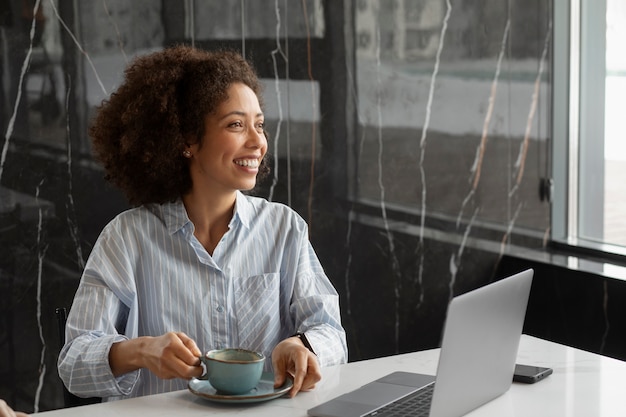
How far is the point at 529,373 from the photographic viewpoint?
1.88 meters

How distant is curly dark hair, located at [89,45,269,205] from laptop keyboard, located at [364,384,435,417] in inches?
31.3

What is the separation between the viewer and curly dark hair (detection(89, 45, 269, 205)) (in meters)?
2.20

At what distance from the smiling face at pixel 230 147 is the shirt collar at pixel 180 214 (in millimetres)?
51

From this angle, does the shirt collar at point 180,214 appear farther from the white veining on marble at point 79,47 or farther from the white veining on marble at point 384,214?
the white veining on marble at point 384,214

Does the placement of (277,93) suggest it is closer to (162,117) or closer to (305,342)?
(162,117)

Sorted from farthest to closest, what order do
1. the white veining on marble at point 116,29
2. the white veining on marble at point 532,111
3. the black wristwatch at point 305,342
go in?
the white veining on marble at point 532,111, the white veining on marble at point 116,29, the black wristwatch at point 305,342

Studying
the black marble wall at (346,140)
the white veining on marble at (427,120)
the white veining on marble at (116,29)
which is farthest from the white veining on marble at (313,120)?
the white veining on marble at (116,29)

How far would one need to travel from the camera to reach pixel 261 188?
10.2ft

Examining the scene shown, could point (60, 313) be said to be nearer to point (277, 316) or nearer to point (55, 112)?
point (277, 316)

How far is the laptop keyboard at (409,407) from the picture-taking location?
5.39 feet

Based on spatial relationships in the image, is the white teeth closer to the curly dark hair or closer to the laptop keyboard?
the curly dark hair

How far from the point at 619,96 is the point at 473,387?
2.24 m

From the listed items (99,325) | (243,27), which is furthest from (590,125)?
(99,325)

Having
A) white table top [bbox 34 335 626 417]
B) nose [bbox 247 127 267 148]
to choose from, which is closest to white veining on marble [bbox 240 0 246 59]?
nose [bbox 247 127 267 148]
